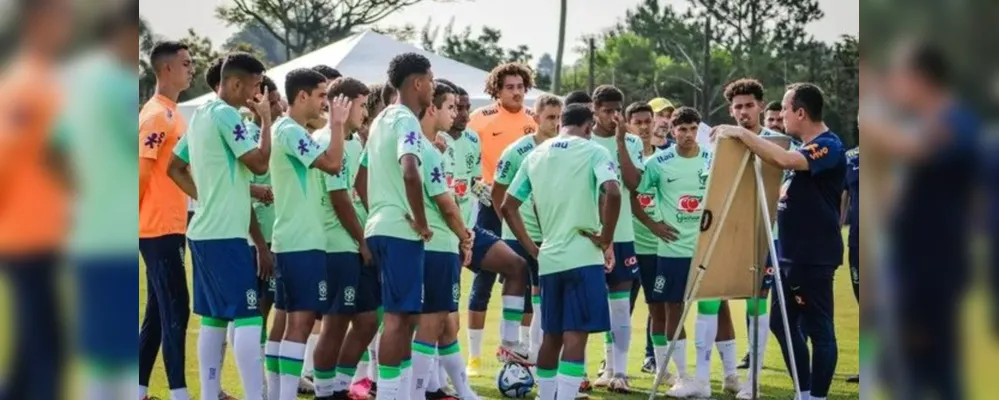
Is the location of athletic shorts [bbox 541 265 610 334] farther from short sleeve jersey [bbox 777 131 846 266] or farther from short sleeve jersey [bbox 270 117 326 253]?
short sleeve jersey [bbox 270 117 326 253]

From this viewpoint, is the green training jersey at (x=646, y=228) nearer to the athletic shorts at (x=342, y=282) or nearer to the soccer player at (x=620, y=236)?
the soccer player at (x=620, y=236)

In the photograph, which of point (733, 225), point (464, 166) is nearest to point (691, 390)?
point (733, 225)

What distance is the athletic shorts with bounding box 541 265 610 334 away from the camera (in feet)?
20.6

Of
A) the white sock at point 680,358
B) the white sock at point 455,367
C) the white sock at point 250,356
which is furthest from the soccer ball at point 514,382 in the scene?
the white sock at point 250,356

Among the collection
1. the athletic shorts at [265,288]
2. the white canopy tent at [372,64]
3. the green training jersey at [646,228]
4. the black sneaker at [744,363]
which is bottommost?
the black sneaker at [744,363]

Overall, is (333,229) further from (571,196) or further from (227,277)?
(571,196)

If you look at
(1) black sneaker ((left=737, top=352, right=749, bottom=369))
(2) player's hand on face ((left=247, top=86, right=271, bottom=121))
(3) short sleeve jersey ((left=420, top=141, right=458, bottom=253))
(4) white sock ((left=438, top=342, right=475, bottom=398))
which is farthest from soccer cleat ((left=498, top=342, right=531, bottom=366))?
(2) player's hand on face ((left=247, top=86, right=271, bottom=121))

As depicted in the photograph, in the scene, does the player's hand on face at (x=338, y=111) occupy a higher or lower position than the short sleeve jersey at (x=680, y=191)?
higher

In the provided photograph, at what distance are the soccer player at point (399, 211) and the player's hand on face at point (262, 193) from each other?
900mm

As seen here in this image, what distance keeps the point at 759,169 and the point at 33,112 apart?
5303 mm

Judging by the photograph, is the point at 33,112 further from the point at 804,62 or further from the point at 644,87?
the point at 644,87

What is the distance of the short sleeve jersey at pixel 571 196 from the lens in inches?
249

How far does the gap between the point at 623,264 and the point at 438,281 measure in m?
2.08

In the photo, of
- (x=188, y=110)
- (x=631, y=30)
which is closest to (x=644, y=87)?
(x=631, y=30)
